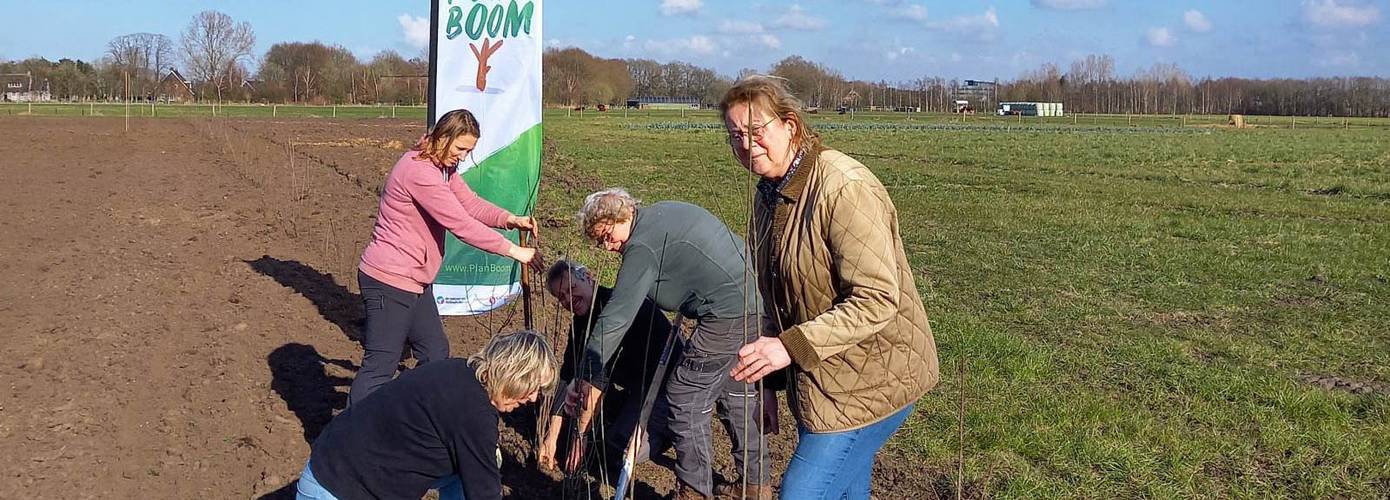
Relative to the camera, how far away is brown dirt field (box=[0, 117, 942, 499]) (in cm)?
487

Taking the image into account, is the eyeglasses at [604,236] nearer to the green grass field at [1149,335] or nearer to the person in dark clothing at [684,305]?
the person in dark clothing at [684,305]

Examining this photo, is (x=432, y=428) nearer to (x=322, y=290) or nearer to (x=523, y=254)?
(x=523, y=254)

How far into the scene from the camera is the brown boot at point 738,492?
417 cm

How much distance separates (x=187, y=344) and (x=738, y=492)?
373 centimetres

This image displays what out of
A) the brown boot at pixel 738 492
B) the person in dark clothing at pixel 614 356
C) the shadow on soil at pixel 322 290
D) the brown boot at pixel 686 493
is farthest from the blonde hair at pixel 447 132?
the shadow on soil at pixel 322 290

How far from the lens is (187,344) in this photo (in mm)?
6734

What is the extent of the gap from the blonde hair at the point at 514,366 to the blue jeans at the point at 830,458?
72 cm

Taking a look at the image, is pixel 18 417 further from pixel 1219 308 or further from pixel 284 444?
pixel 1219 308

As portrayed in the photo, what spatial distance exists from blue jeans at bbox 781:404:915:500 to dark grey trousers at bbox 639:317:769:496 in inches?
37.3

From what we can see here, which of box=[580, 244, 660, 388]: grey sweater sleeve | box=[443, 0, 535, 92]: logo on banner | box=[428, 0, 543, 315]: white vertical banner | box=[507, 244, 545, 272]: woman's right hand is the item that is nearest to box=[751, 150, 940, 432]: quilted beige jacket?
box=[580, 244, 660, 388]: grey sweater sleeve

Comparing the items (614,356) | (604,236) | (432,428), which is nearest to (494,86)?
(614,356)

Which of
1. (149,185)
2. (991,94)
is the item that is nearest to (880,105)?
(991,94)

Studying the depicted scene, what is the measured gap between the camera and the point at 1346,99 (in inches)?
4385

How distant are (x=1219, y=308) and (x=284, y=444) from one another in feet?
20.6
